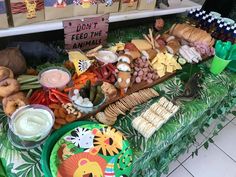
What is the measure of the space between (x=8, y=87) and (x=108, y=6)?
59 cm

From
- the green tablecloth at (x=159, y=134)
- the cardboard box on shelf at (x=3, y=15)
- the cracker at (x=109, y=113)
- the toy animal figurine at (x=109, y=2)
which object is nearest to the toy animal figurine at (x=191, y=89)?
the green tablecloth at (x=159, y=134)

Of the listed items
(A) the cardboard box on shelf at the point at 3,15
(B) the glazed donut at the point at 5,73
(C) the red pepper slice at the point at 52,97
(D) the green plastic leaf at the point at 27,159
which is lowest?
(D) the green plastic leaf at the point at 27,159

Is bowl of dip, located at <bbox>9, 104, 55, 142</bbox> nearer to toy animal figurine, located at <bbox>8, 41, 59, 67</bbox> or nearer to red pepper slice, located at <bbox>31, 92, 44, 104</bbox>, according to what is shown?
red pepper slice, located at <bbox>31, 92, 44, 104</bbox>

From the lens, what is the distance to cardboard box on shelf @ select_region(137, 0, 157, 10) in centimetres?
117

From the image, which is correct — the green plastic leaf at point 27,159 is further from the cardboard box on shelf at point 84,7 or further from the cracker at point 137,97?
the cardboard box on shelf at point 84,7

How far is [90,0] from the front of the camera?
98cm

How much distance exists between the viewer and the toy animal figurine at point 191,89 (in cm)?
98

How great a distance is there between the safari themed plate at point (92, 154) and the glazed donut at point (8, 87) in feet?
0.74

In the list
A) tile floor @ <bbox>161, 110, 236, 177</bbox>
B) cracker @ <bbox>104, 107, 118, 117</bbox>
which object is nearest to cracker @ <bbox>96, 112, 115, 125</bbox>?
cracker @ <bbox>104, 107, 118, 117</bbox>

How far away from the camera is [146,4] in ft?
3.87

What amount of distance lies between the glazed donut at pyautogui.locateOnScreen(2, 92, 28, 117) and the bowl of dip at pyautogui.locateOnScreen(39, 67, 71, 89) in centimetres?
11

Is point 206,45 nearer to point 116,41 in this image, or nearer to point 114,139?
point 116,41

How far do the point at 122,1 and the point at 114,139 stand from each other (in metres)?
0.68

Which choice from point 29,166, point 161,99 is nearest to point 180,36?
point 161,99
